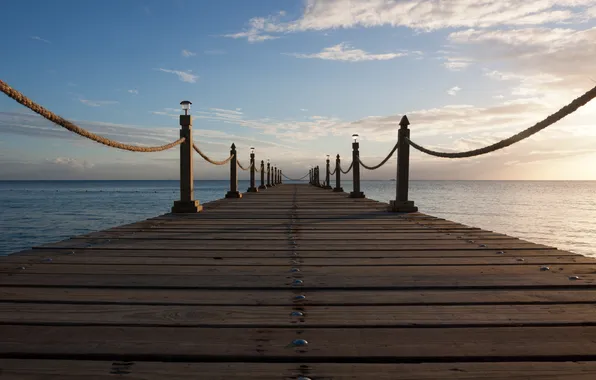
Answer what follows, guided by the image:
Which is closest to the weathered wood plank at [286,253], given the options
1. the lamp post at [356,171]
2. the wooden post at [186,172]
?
the wooden post at [186,172]

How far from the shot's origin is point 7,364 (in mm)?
1337

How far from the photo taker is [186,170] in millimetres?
6559

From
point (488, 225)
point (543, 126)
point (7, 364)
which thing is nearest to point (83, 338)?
point (7, 364)

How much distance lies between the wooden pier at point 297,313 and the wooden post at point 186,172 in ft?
10.00

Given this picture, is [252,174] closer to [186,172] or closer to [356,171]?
[356,171]

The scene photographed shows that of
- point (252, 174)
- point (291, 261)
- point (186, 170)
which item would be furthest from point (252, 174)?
point (291, 261)

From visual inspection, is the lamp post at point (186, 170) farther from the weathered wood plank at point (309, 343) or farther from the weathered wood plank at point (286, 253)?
the weathered wood plank at point (309, 343)

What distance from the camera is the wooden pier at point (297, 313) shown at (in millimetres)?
1347

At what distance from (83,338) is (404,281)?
1607 mm

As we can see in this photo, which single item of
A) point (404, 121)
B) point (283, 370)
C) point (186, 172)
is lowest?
point (283, 370)

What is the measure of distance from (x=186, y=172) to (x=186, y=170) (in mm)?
33

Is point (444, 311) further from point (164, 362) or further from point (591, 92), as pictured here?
point (591, 92)

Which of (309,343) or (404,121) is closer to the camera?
(309,343)

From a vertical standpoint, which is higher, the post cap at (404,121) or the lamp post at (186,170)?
the post cap at (404,121)
